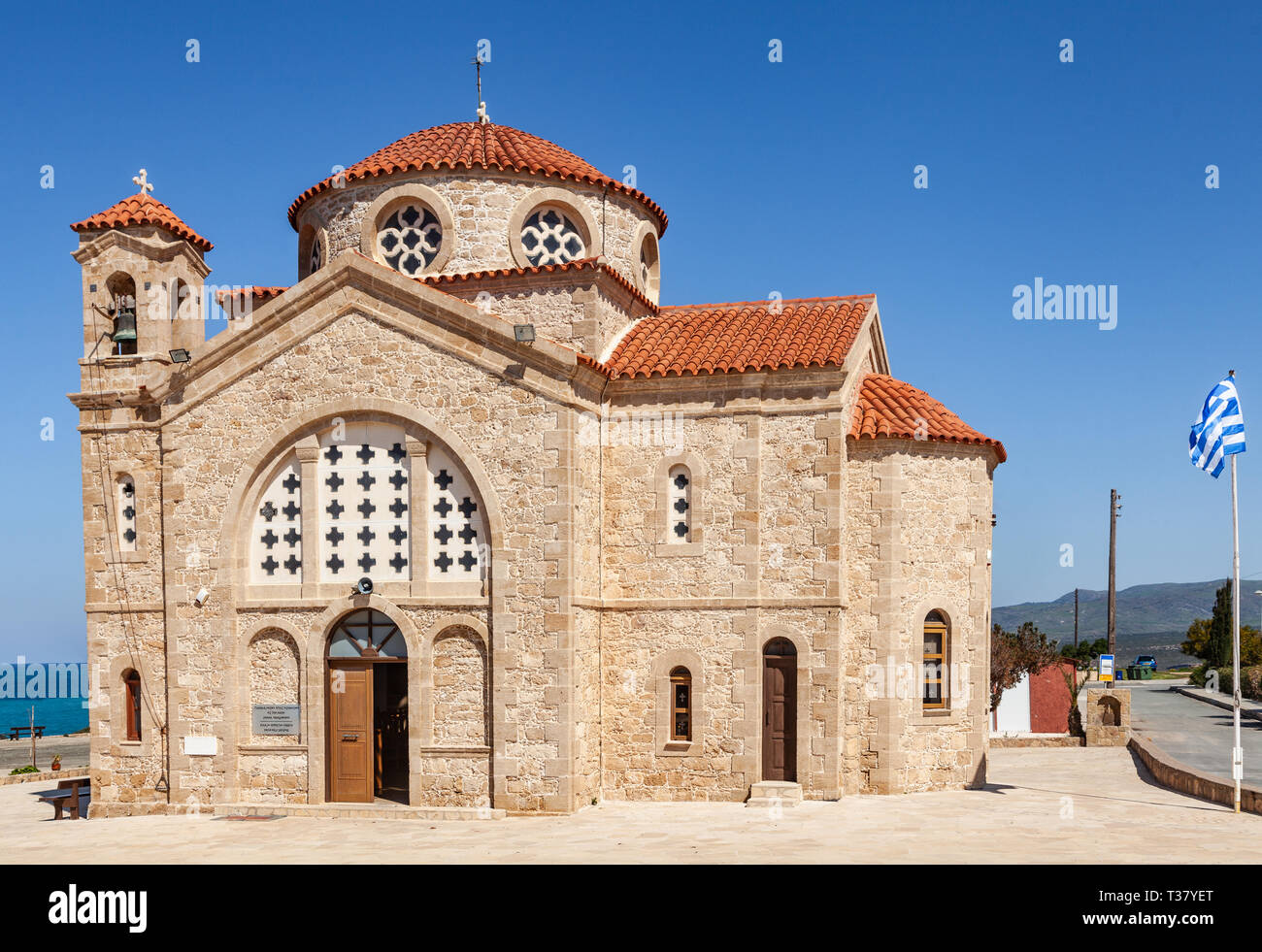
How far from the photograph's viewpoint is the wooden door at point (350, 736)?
1877 centimetres

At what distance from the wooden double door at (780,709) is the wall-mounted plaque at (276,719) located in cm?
748

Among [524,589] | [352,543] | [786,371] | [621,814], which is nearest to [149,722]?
[352,543]

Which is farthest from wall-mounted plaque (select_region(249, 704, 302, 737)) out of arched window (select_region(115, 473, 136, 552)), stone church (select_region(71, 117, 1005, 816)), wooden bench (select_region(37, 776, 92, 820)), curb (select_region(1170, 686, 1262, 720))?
curb (select_region(1170, 686, 1262, 720))

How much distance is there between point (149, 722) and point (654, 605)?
28.0 ft

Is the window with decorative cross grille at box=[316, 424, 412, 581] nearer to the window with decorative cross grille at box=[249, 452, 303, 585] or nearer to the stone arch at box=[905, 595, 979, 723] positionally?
the window with decorative cross grille at box=[249, 452, 303, 585]

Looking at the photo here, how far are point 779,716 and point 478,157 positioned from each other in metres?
11.2

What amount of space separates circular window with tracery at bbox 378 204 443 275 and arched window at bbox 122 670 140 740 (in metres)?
8.45

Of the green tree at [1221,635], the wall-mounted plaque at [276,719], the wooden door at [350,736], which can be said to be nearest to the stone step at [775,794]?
the wooden door at [350,736]

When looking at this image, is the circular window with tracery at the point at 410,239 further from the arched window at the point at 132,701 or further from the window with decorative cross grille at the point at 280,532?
the arched window at the point at 132,701

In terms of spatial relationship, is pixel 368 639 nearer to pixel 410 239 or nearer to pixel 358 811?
pixel 358 811

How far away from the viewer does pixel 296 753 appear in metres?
18.8

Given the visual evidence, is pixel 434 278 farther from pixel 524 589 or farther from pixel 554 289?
pixel 524 589

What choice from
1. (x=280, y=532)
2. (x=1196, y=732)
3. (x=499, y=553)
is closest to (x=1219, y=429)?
(x=499, y=553)

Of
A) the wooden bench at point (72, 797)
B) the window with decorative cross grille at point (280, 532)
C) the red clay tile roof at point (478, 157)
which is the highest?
the red clay tile roof at point (478, 157)
